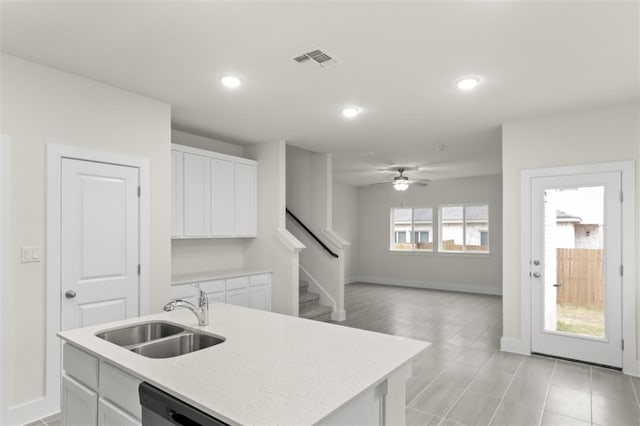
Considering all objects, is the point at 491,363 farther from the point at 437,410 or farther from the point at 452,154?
the point at 452,154

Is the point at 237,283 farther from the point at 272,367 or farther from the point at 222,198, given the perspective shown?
the point at 272,367

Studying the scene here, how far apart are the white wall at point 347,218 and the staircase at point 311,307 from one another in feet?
11.4

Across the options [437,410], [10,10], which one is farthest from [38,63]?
[437,410]

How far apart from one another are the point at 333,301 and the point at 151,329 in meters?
3.91

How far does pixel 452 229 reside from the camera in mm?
8914

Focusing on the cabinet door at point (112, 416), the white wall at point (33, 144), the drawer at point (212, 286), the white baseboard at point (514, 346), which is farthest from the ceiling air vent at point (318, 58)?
the white baseboard at point (514, 346)

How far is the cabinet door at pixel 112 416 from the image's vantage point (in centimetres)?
150

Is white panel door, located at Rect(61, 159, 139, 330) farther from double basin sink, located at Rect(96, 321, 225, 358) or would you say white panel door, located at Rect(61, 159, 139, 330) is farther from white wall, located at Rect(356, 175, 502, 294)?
white wall, located at Rect(356, 175, 502, 294)

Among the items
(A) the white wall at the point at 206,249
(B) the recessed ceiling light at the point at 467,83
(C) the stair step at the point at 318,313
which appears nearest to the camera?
(B) the recessed ceiling light at the point at 467,83

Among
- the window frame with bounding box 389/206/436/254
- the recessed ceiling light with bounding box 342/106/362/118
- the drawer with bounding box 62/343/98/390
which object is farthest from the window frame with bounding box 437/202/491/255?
the drawer with bounding box 62/343/98/390

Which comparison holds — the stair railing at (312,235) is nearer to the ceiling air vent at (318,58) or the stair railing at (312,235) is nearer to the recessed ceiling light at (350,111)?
the recessed ceiling light at (350,111)

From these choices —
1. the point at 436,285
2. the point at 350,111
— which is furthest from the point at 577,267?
the point at 436,285

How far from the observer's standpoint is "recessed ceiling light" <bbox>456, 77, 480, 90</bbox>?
306 centimetres

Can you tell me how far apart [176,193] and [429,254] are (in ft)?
21.8
